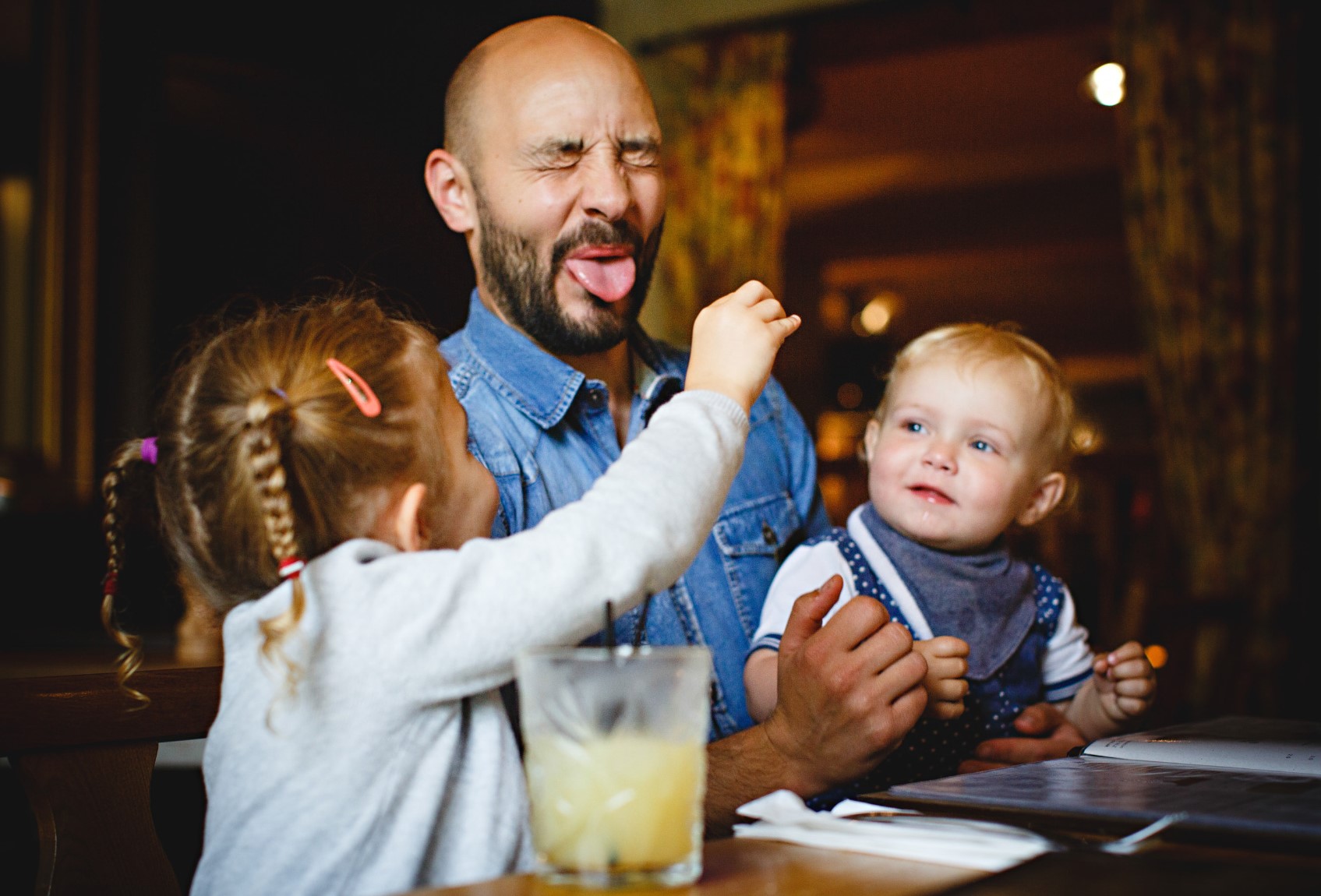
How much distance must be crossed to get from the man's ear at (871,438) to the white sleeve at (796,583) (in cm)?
20

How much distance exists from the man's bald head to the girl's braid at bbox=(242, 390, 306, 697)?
2.84 ft

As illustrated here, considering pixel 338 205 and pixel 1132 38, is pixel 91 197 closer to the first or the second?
pixel 338 205

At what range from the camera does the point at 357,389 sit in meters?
0.88

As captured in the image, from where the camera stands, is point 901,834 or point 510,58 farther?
point 510,58

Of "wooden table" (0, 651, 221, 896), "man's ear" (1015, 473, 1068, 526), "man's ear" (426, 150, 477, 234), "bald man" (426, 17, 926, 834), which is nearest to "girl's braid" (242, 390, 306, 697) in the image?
"wooden table" (0, 651, 221, 896)

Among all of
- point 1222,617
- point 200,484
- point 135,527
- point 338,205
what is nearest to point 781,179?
point 338,205

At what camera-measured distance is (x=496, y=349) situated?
1.53m

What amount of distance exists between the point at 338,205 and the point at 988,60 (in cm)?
361

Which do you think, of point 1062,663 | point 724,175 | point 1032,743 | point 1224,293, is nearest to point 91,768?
point 1032,743

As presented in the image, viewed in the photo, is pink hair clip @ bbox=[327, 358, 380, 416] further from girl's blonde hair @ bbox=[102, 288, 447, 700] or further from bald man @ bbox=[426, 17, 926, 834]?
bald man @ bbox=[426, 17, 926, 834]

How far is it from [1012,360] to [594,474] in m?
0.58

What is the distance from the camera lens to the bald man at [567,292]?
1478 millimetres

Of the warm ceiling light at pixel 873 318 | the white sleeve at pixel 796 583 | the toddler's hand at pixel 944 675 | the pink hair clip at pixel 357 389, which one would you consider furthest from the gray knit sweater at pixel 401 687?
the warm ceiling light at pixel 873 318

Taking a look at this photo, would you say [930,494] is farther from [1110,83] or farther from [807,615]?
[1110,83]
